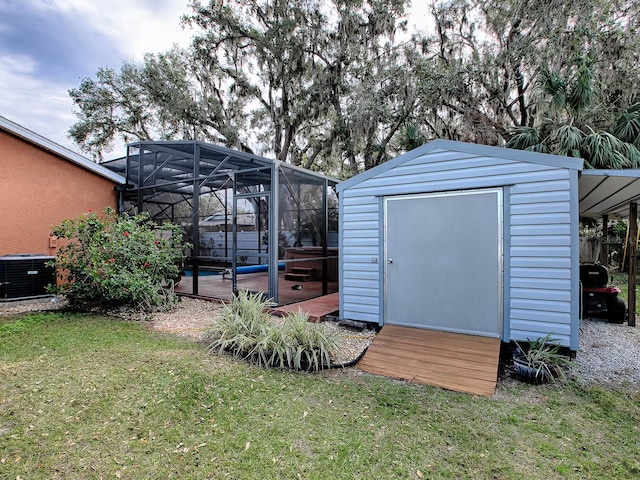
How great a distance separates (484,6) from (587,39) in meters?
3.27

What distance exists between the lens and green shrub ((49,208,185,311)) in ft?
18.2

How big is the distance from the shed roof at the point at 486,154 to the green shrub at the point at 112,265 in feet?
12.5

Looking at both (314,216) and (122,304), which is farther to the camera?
(314,216)

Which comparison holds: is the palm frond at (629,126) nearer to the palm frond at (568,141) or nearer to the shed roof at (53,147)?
the palm frond at (568,141)

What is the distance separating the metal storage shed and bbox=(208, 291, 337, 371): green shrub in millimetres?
1329

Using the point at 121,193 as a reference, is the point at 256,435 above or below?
below

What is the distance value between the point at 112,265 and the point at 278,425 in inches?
178

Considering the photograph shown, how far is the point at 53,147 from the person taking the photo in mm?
7117

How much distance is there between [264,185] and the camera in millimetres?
6535

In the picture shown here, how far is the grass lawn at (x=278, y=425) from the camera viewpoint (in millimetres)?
2014

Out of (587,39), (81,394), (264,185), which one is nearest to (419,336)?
(81,394)

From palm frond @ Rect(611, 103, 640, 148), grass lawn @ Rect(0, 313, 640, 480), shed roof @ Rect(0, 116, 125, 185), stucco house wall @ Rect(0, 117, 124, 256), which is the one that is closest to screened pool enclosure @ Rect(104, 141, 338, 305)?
shed roof @ Rect(0, 116, 125, 185)

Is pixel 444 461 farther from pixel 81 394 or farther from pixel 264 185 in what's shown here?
pixel 264 185

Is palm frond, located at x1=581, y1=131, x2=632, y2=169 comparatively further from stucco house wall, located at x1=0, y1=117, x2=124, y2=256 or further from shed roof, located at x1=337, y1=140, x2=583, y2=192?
stucco house wall, located at x1=0, y1=117, x2=124, y2=256
